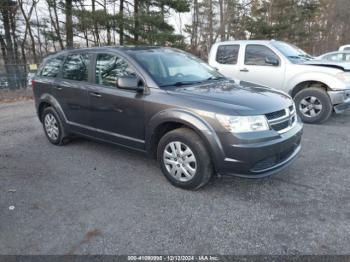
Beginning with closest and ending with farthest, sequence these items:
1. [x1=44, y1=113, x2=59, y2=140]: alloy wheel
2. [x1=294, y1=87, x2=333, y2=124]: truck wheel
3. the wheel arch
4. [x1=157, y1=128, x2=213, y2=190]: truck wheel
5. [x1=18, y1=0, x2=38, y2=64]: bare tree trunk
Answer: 1. [x1=157, y1=128, x2=213, y2=190]: truck wheel
2. [x1=44, y1=113, x2=59, y2=140]: alloy wheel
3. [x1=294, y1=87, x2=333, y2=124]: truck wheel
4. the wheel arch
5. [x1=18, y1=0, x2=38, y2=64]: bare tree trunk

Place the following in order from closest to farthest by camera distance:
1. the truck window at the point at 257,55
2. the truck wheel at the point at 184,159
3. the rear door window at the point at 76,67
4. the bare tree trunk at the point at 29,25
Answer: the truck wheel at the point at 184,159, the rear door window at the point at 76,67, the truck window at the point at 257,55, the bare tree trunk at the point at 29,25

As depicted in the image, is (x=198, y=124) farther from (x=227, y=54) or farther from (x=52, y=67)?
(x=227, y=54)

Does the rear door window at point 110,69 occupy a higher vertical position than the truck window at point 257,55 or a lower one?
lower

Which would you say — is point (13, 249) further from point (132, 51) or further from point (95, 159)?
point (132, 51)

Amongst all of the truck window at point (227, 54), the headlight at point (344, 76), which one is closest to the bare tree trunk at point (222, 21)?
the truck window at point (227, 54)

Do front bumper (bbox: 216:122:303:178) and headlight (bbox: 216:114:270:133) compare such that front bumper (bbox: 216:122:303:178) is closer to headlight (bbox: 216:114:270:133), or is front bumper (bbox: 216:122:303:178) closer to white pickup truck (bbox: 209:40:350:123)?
headlight (bbox: 216:114:270:133)

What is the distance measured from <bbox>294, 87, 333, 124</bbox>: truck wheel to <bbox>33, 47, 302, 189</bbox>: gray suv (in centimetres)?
282

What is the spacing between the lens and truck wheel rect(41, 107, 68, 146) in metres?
4.86

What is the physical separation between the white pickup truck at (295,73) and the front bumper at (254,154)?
3273mm

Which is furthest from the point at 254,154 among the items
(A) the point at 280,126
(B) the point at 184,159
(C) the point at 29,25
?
(C) the point at 29,25

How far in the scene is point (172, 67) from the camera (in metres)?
3.96

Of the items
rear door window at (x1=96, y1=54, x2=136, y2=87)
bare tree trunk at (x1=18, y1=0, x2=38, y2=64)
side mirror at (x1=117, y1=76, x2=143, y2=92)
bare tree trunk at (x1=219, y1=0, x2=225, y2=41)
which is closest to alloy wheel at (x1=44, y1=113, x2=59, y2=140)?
rear door window at (x1=96, y1=54, x2=136, y2=87)

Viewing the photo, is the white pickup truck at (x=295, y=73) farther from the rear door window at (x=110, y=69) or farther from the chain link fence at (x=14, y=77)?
the chain link fence at (x=14, y=77)

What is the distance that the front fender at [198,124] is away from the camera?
2984 millimetres
